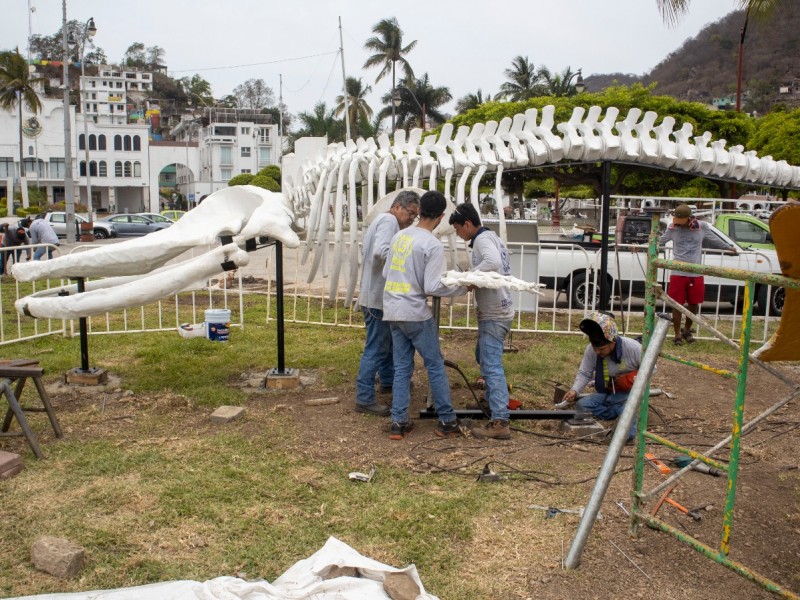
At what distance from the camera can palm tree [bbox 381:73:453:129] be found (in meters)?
55.3

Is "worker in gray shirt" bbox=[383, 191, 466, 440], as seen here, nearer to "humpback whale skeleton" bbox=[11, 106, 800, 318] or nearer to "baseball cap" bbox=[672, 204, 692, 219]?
"humpback whale skeleton" bbox=[11, 106, 800, 318]

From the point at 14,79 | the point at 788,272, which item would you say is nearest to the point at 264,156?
the point at 14,79

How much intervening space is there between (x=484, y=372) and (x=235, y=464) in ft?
7.14

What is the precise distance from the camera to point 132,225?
37000mm

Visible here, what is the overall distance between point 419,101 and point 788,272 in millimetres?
54587

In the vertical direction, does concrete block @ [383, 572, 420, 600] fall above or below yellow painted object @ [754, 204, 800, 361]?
below

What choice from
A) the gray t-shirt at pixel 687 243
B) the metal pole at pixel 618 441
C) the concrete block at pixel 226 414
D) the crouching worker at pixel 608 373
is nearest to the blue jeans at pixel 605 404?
the crouching worker at pixel 608 373

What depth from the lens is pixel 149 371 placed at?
8266 millimetres

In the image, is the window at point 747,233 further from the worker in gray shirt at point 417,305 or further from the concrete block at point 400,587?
the concrete block at point 400,587

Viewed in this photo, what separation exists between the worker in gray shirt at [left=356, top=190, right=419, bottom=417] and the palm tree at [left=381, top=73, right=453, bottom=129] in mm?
49514

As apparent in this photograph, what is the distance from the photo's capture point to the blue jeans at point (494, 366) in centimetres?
610

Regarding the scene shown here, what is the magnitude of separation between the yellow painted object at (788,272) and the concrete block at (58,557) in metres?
3.82

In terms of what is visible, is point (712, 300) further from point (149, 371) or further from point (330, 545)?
point (330, 545)

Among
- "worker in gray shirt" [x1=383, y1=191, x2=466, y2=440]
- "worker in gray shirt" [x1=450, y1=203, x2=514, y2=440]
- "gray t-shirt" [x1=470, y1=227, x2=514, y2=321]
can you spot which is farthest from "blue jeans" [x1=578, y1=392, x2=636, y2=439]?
"worker in gray shirt" [x1=383, y1=191, x2=466, y2=440]
